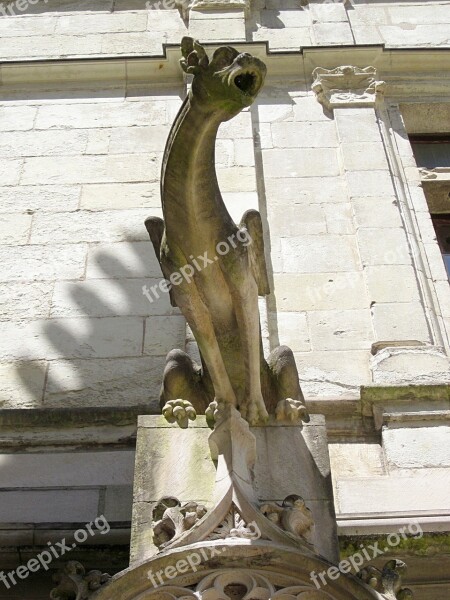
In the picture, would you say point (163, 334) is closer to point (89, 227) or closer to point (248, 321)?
point (89, 227)

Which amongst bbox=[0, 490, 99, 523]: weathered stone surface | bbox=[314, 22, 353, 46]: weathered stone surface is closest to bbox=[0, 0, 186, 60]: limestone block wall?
bbox=[314, 22, 353, 46]: weathered stone surface

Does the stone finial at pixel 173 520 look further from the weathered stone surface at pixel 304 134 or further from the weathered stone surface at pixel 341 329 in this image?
the weathered stone surface at pixel 304 134

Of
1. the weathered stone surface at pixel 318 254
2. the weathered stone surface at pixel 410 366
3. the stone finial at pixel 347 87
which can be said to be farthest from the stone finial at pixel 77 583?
the stone finial at pixel 347 87

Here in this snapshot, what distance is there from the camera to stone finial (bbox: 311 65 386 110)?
27.4ft

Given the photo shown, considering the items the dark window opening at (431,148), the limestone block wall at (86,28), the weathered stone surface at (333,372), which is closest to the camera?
the weathered stone surface at (333,372)

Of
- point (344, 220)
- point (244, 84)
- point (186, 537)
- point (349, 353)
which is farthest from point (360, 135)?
point (186, 537)

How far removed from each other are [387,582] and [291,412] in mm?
1045

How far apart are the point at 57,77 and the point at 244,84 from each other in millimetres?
5004

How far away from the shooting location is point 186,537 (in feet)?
12.3

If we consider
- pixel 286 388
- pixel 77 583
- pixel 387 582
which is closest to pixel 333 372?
pixel 286 388

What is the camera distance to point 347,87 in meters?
8.55

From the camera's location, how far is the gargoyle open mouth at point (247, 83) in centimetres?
412

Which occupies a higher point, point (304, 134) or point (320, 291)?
point (304, 134)

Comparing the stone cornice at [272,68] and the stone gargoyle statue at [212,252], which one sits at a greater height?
the stone cornice at [272,68]
